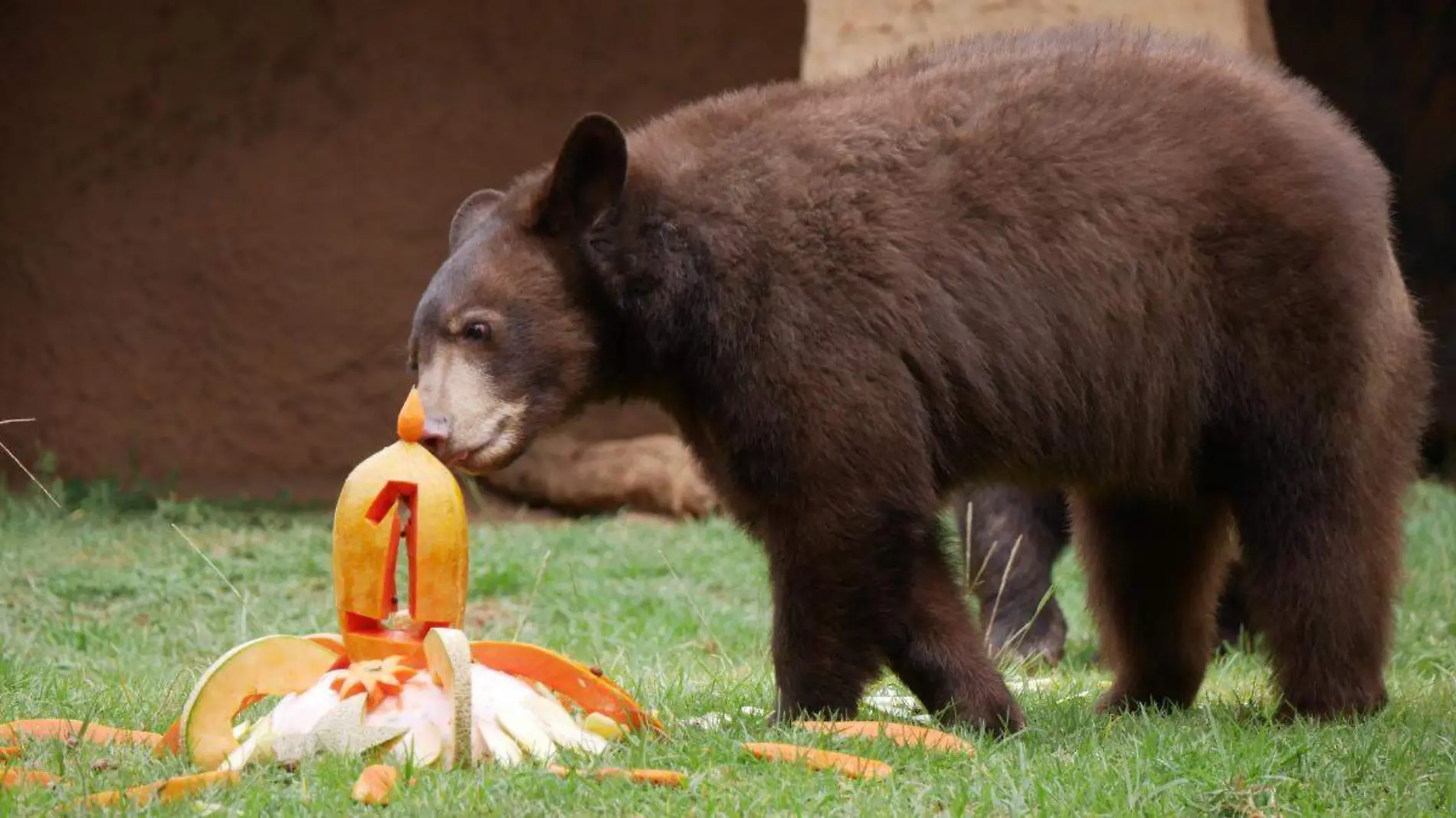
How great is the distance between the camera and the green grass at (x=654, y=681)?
11.3ft

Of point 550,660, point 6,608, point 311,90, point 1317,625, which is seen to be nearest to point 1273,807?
point 1317,625

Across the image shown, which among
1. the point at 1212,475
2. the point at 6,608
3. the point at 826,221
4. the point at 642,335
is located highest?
the point at 826,221

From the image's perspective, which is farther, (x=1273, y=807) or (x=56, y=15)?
(x=56, y=15)

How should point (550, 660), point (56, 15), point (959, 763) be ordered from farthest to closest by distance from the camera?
point (56, 15)
point (550, 660)
point (959, 763)

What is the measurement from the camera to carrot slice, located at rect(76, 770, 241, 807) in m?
3.30

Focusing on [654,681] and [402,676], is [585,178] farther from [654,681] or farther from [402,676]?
[654,681]

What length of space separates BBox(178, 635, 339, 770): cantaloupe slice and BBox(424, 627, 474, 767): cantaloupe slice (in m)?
0.47

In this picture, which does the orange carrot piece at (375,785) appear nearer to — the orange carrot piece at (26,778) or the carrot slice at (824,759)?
the orange carrot piece at (26,778)

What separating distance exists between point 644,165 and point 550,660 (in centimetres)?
132

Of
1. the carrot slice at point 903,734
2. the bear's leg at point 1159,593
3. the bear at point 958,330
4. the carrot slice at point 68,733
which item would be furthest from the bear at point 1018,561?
the carrot slice at point 68,733

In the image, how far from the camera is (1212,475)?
4.83 meters

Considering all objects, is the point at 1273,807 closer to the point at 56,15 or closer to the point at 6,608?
the point at 6,608

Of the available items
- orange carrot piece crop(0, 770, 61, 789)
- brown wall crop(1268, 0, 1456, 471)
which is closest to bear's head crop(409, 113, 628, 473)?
orange carrot piece crop(0, 770, 61, 789)

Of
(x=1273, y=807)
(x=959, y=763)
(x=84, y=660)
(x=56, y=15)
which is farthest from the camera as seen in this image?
(x=56, y=15)
